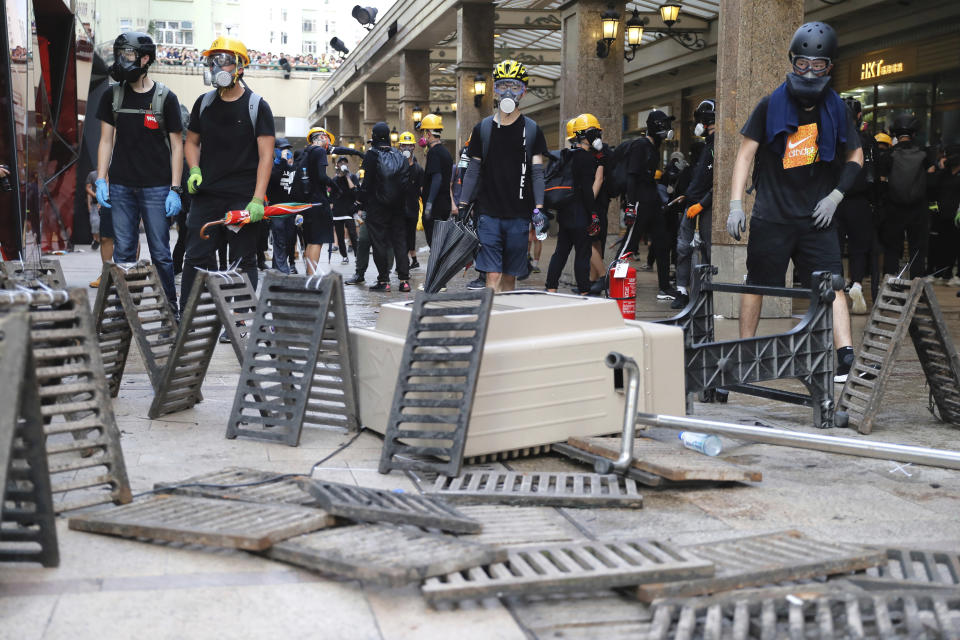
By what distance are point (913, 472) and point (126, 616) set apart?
2.94 meters

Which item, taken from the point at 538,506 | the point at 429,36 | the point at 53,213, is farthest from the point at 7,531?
the point at 429,36

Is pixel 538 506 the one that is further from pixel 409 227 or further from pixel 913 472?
pixel 409 227

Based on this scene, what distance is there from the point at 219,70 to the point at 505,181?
2236mm

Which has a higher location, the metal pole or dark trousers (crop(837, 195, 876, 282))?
dark trousers (crop(837, 195, 876, 282))

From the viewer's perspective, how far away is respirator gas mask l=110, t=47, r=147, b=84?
22.9 ft

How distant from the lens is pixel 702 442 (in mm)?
4160

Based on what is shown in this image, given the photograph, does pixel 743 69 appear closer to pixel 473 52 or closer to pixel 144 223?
pixel 144 223

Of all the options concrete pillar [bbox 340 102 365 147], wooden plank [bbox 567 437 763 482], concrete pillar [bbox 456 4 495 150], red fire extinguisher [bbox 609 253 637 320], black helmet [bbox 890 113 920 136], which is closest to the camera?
wooden plank [bbox 567 437 763 482]

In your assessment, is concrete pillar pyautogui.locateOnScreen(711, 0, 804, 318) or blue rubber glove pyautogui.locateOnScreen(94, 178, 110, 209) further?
concrete pillar pyautogui.locateOnScreen(711, 0, 804, 318)

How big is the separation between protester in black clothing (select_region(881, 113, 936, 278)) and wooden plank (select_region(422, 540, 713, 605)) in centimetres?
898

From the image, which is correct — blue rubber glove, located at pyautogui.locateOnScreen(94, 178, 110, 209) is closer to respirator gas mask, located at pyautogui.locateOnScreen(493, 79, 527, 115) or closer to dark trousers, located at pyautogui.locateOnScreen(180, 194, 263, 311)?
dark trousers, located at pyautogui.locateOnScreen(180, 194, 263, 311)

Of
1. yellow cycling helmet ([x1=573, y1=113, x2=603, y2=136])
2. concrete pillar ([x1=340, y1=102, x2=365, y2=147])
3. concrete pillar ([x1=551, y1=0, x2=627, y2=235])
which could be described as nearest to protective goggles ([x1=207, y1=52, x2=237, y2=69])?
yellow cycling helmet ([x1=573, y1=113, x2=603, y2=136])

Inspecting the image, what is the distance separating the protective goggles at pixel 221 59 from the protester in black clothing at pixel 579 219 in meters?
4.54

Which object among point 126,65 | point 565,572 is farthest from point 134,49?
point 565,572
